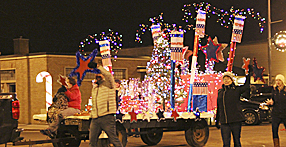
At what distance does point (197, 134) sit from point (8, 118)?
16.4 ft

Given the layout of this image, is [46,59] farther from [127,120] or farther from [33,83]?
[127,120]

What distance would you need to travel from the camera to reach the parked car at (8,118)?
9359 mm

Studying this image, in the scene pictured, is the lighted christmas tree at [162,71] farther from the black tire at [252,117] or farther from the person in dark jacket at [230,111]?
the person in dark jacket at [230,111]

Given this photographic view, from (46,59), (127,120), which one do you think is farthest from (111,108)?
(46,59)

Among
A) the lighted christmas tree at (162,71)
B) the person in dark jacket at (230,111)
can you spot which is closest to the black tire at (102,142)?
the person in dark jacket at (230,111)

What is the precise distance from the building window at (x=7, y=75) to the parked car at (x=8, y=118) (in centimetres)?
1738

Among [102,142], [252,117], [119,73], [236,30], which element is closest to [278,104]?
[236,30]

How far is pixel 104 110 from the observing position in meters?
8.65

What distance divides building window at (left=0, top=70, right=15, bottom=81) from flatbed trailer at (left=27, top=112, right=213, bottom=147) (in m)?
16.2

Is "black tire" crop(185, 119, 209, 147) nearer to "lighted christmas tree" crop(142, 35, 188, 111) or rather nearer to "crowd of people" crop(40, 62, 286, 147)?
"crowd of people" crop(40, 62, 286, 147)

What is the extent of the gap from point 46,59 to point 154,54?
8048 millimetres

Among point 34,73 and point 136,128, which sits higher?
point 34,73

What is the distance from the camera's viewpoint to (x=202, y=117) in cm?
1161

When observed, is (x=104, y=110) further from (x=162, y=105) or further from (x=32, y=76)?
(x=32, y=76)
